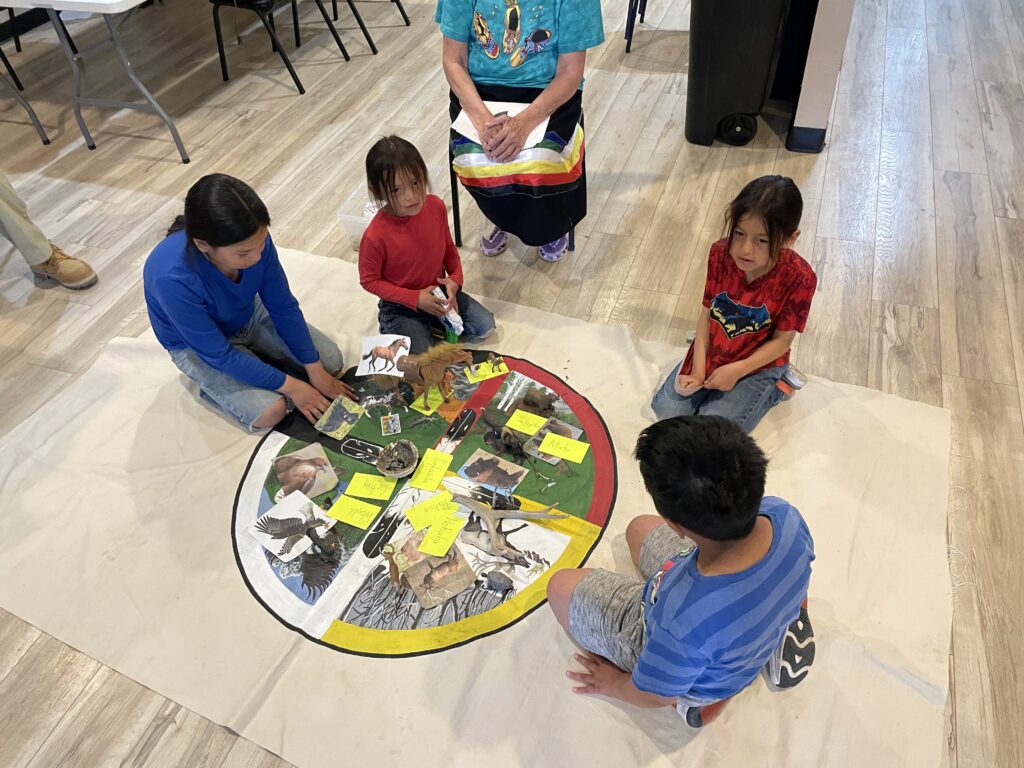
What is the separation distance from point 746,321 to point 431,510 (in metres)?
0.98

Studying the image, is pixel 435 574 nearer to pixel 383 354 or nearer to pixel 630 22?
pixel 383 354

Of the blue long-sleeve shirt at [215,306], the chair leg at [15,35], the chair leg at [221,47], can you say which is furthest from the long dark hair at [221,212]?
the chair leg at [15,35]

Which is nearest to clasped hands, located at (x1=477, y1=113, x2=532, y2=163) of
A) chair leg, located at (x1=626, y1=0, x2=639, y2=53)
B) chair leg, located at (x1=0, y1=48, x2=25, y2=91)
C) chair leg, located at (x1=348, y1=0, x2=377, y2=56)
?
chair leg, located at (x1=626, y1=0, x2=639, y2=53)

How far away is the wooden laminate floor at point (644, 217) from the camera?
150 centimetres

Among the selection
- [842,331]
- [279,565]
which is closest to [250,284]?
[279,565]

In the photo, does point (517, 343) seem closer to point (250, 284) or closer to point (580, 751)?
point (250, 284)

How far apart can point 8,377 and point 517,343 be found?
5.60 ft

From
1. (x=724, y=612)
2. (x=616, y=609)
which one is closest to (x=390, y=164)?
(x=616, y=609)

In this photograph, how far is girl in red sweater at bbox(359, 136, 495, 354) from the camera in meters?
1.80

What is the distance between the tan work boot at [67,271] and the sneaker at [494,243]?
4.93 feet

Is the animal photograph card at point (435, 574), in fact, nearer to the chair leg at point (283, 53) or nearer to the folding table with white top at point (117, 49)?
the folding table with white top at point (117, 49)

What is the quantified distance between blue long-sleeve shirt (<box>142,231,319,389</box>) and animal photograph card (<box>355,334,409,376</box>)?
5.9 inches

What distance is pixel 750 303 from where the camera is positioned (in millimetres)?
1767

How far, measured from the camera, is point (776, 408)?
193 cm
